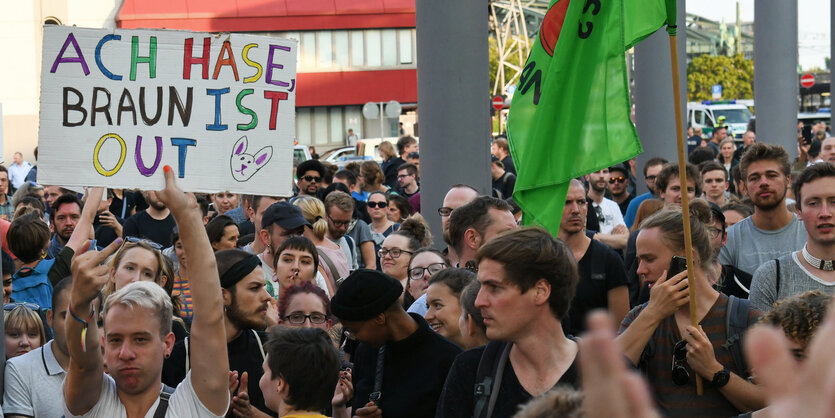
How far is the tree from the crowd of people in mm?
69010

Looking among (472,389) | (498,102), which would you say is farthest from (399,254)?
(498,102)

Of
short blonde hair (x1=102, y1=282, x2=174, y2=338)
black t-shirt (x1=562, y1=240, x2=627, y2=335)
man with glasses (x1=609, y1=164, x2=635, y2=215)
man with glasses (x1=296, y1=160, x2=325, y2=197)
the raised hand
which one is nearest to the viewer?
the raised hand

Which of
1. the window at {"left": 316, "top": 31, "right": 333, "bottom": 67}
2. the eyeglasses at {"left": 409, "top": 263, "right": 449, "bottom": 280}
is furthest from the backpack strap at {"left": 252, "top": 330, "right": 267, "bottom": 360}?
the window at {"left": 316, "top": 31, "right": 333, "bottom": 67}

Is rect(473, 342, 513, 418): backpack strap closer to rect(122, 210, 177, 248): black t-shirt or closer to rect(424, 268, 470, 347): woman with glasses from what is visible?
rect(424, 268, 470, 347): woman with glasses

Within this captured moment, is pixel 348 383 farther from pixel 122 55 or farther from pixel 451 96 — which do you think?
pixel 451 96

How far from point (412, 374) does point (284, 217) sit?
315 cm

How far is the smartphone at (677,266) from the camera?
438cm

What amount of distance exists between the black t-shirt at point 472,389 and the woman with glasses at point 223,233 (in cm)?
436

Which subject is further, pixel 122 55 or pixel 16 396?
pixel 16 396

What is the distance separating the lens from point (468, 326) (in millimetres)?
4766

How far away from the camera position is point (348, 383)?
489cm

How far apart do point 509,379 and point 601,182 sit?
7.01 m

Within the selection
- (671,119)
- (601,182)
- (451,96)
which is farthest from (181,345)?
(671,119)

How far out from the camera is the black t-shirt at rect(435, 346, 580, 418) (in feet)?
11.5
